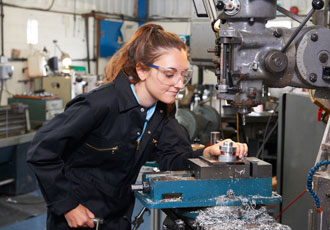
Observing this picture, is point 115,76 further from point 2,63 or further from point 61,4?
point 61,4

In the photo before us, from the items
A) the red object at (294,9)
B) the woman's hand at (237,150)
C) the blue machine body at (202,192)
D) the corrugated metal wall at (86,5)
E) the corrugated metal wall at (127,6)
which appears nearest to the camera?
the blue machine body at (202,192)

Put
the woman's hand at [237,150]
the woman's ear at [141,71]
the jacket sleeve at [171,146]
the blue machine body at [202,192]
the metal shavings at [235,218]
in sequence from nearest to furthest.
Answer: the metal shavings at [235,218], the blue machine body at [202,192], the woman's hand at [237,150], the woman's ear at [141,71], the jacket sleeve at [171,146]

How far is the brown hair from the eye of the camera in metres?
1.38

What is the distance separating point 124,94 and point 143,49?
157mm

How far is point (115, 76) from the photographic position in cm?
148

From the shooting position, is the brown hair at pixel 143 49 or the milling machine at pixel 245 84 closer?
the milling machine at pixel 245 84

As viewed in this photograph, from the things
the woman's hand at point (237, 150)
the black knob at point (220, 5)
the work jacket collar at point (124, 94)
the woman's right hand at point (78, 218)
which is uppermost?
the black knob at point (220, 5)

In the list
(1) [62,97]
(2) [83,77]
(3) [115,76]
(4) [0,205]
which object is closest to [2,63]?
(1) [62,97]

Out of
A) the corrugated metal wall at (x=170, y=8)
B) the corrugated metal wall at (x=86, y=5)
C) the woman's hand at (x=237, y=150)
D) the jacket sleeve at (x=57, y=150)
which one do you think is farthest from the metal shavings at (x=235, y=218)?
the corrugated metal wall at (x=170, y=8)

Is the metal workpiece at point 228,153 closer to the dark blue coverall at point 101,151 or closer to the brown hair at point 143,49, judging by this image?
the dark blue coverall at point 101,151

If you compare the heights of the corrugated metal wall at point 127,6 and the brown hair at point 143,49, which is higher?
the corrugated metal wall at point 127,6

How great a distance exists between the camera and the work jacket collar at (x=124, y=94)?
1408 millimetres

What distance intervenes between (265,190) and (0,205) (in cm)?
269

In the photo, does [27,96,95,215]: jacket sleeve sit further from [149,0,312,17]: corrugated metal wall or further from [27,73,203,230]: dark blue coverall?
[149,0,312,17]: corrugated metal wall
